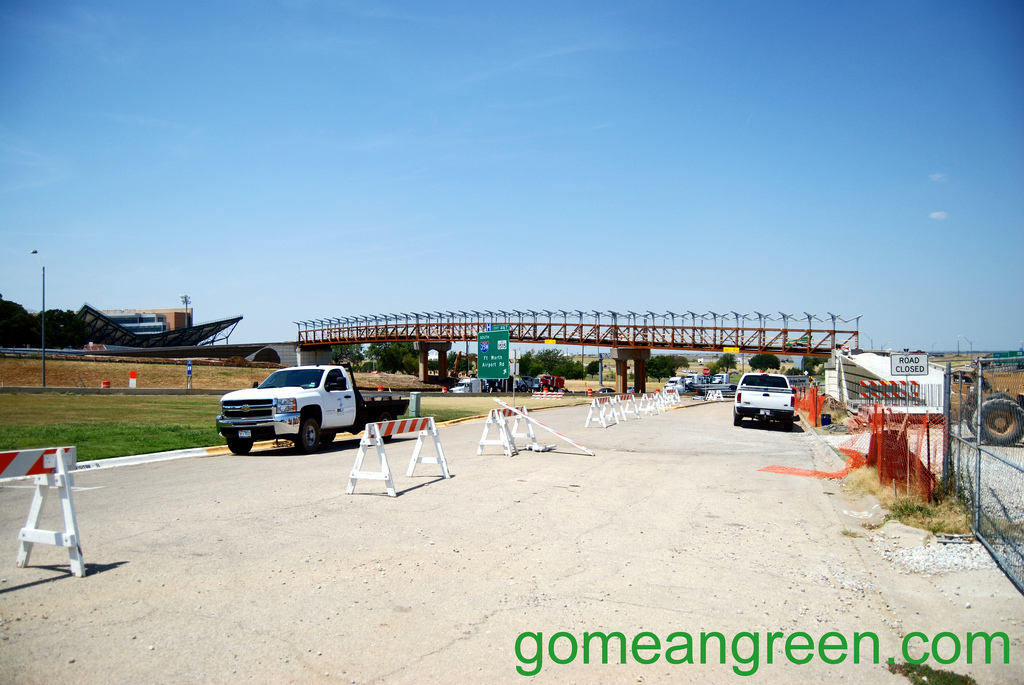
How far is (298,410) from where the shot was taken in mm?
17188

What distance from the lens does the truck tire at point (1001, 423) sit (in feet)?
28.1

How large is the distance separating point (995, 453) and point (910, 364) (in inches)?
273

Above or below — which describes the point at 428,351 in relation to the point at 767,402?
above

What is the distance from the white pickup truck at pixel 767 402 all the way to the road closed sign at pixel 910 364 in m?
11.6

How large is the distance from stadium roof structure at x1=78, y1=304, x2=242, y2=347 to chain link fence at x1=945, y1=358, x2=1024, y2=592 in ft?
427

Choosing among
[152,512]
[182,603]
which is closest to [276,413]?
[152,512]

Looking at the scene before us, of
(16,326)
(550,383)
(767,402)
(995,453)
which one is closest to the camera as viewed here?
(995,453)

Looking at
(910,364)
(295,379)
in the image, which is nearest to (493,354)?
(295,379)

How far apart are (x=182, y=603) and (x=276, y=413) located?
11120 mm

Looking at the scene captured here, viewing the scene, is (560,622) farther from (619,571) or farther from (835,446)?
(835,446)

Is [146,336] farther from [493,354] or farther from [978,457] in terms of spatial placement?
[978,457]

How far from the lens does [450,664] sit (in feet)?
16.0

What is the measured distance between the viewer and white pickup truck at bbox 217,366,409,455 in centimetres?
1691

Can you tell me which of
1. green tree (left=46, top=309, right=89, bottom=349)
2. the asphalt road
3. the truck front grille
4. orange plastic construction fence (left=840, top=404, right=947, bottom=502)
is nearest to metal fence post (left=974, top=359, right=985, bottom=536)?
the asphalt road
